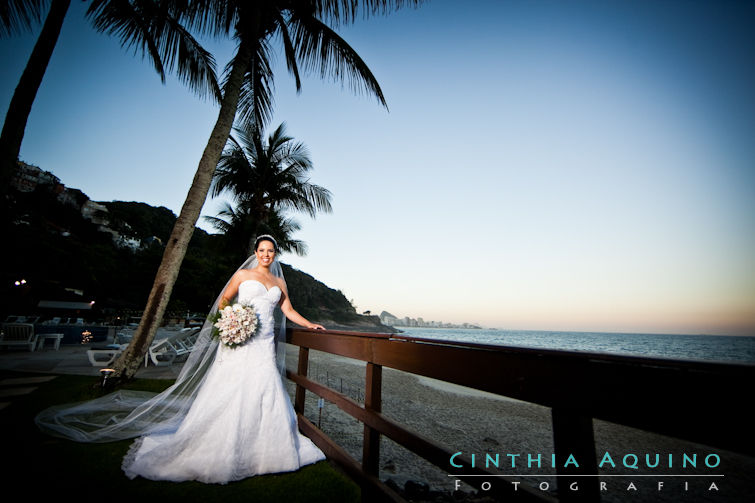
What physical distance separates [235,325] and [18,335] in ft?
37.2

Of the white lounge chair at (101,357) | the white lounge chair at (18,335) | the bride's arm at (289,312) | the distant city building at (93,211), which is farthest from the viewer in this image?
the distant city building at (93,211)

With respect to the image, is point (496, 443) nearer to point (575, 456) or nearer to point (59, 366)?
point (575, 456)

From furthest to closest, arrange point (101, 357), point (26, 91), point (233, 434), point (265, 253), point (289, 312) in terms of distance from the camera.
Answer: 1. point (101, 357)
2. point (26, 91)
3. point (265, 253)
4. point (289, 312)
5. point (233, 434)

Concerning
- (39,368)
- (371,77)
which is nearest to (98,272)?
(39,368)

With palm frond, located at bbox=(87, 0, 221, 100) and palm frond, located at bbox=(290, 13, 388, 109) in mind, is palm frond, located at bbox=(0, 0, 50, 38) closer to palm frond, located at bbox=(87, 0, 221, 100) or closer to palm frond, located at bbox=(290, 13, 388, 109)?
palm frond, located at bbox=(87, 0, 221, 100)

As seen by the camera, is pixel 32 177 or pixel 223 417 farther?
pixel 32 177

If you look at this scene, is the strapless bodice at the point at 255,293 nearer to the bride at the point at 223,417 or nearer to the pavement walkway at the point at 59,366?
the bride at the point at 223,417

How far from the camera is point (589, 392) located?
1.03 m

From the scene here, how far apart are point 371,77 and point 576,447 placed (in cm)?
673

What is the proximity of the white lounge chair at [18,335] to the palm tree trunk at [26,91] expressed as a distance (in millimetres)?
8014

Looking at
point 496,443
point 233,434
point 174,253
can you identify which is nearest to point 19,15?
point 174,253

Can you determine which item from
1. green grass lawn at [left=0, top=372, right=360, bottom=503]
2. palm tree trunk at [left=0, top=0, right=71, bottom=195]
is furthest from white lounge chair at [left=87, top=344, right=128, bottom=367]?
green grass lawn at [left=0, top=372, right=360, bottom=503]

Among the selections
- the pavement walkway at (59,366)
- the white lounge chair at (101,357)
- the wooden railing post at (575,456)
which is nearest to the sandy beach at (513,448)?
the wooden railing post at (575,456)

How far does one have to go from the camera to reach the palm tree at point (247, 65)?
4512 mm
